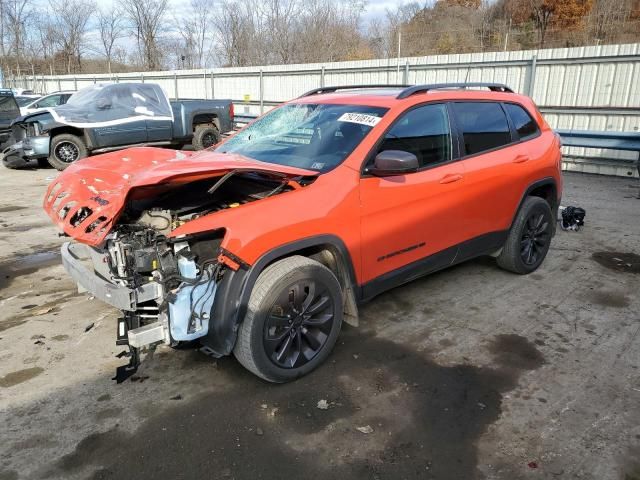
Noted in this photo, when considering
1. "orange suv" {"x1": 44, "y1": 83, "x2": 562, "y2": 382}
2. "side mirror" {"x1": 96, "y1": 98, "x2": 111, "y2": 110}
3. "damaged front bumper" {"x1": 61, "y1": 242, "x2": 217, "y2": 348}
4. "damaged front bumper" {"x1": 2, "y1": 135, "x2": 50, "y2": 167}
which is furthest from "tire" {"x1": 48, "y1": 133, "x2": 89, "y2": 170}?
"damaged front bumper" {"x1": 61, "y1": 242, "x2": 217, "y2": 348}

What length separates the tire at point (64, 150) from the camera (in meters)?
11.4

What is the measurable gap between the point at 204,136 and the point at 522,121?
10163mm

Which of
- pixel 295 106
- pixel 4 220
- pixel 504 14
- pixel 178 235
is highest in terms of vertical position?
pixel 504 14

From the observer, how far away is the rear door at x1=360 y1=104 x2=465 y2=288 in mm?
3535

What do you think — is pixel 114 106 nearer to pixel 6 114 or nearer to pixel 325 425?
pixel 6 114

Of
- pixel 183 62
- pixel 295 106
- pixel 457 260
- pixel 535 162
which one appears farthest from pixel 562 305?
pixel 183 62

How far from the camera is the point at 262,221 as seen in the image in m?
2.97

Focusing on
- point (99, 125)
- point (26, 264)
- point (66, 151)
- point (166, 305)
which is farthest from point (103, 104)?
point (166, 305)

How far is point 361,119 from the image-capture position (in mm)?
3750

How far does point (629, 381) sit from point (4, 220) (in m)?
7.80

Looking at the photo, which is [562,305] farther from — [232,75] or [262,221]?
[232,75]

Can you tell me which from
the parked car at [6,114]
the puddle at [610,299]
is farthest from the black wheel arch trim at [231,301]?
the parked car at [6,114]

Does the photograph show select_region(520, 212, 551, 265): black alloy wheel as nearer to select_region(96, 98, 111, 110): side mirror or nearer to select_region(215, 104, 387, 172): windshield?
select_region(215, 104, 387, 172): windshield

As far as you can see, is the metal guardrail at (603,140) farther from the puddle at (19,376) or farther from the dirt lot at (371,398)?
the puddle at (19,376)
